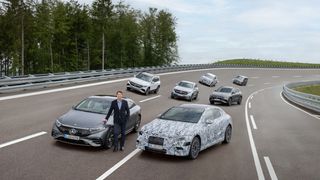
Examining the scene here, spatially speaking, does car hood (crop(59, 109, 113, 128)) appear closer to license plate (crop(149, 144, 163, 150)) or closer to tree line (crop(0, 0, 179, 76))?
license plate (crop(149, 144, 163, 150))

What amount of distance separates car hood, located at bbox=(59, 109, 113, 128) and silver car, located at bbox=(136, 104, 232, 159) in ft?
4.44

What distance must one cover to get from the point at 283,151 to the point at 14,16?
180ft

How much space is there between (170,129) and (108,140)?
1940 mm

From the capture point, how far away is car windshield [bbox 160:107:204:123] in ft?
47.4

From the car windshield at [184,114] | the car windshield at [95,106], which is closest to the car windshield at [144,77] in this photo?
the car windshield at [95,106]

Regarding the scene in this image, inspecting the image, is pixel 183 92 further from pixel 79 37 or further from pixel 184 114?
pixel 79 37

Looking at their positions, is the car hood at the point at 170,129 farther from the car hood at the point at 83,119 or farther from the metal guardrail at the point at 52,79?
the metal guardrail at the point at 52,79

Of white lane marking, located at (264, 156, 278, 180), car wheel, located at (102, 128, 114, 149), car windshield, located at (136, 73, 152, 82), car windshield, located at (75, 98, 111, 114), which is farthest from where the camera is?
car windshield, located at (136, 73, 152, 82)

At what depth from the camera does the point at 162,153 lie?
12914mm

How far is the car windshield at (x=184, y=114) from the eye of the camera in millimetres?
14461

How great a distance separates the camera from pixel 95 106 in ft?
49.7

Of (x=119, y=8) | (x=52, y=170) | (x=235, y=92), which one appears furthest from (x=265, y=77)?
(x=52, y=170)

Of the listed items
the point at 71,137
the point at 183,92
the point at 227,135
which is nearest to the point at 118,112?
the point at 71,137

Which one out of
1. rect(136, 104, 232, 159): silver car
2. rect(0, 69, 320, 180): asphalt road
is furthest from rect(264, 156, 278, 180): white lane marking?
rect(136, 104, 232, 159): silver car
